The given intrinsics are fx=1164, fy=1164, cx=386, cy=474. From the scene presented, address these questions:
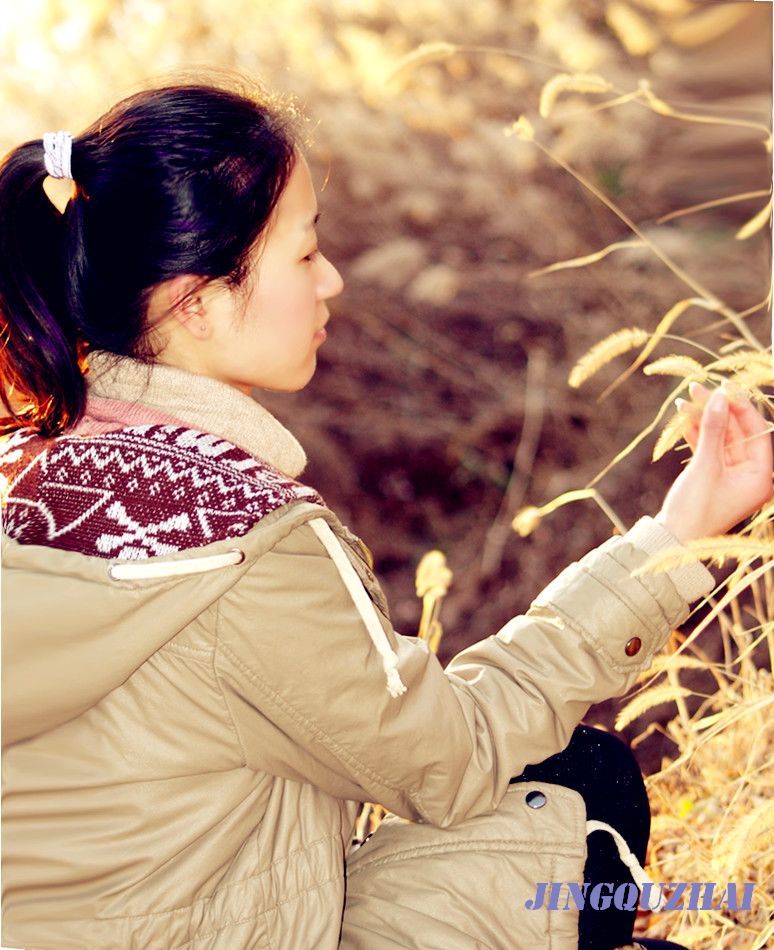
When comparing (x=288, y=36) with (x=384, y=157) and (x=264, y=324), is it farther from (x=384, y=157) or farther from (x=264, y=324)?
(x=264, y=324)

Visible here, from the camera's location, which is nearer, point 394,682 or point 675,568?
point 394,682

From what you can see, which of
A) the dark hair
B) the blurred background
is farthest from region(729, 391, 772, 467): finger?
the blurred background

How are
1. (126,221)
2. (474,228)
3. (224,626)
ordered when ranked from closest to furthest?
1. (224,626)
2. (126,221)
3. (474,228)

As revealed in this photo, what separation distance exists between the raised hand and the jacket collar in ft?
1.27

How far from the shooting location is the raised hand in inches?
42.8

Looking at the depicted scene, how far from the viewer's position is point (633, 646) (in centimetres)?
108

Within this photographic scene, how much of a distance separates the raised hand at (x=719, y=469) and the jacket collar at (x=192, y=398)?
386 mm

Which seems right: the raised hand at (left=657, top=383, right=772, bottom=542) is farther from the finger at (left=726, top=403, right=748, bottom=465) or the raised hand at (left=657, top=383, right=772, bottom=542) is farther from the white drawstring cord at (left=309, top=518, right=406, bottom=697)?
the white drawstring cord at (left=309, top=518, right=406, bottom=697)

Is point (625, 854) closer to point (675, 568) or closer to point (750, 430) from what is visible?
point (675, 568)

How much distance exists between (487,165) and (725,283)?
0.67m

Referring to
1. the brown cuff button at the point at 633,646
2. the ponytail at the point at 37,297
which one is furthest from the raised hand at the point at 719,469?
the ponytail at the point at 37,297

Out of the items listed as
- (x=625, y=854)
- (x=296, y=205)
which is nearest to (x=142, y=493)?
(x=296, y=205)

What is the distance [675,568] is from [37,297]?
651 mm

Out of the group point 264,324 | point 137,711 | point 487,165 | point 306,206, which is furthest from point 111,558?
point 487,165
